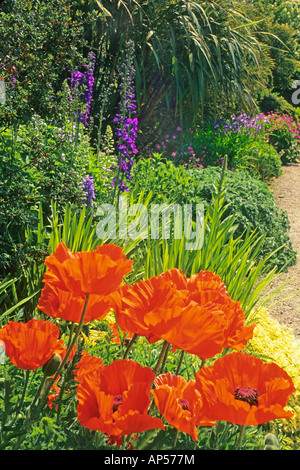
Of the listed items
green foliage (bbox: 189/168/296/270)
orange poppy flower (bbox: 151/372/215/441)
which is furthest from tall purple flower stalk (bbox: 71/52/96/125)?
orange poppy flower (bbox: 151/372/215/441)

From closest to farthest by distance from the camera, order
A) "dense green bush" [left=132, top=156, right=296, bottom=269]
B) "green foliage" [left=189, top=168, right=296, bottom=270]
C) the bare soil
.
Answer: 1. the bare soil
2. "dense green bush" [left=132, top=156, right=296, bottom=269]
3. "green foliage" [left=189, top=168, right=296, bottom=270]

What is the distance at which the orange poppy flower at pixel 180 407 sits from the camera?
82 cm

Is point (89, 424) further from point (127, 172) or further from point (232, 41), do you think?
point (232, 41)

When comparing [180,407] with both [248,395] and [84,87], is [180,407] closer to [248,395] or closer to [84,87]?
[248,395]

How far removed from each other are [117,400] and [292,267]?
531cm

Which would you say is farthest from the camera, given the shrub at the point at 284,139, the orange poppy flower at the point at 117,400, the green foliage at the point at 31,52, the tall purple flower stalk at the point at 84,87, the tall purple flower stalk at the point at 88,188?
the shrub at the point at 284,139

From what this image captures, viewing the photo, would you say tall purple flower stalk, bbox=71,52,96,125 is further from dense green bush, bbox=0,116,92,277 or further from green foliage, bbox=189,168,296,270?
green foliage, bbox=189,168,296,270

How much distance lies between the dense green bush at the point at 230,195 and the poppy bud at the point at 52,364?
11.5 ft

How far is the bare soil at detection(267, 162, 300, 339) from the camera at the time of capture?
4613 mm

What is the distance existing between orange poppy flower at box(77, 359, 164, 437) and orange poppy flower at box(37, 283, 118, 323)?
13 cm

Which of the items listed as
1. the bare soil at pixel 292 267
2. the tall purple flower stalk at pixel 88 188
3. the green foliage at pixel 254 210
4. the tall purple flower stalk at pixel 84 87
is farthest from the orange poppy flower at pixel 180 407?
the green foliage at pixel 254 210

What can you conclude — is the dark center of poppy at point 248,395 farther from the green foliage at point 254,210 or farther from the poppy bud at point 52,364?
the green foliage at point 254,210

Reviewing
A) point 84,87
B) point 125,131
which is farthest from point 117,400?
point 84,87

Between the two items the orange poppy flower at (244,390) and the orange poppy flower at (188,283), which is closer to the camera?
the orange poppy flower at (244,390)
